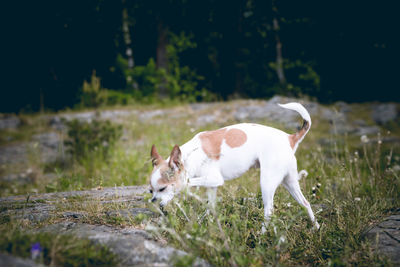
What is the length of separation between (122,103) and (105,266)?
42.4 ft

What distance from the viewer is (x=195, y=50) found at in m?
17.7

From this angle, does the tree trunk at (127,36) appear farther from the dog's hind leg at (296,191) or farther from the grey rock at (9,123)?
the dog's hind leg at (296,191)

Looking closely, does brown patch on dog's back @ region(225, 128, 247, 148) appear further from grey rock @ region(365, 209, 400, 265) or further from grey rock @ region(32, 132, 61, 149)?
grey rock @ region(32, 132, 61, 149)

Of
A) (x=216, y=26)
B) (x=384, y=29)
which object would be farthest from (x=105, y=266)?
(x=384, y=29)

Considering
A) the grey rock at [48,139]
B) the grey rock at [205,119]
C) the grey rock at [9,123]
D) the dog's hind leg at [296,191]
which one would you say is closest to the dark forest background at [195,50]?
the grey rock at [9,123]

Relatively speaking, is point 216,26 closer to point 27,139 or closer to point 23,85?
point 23,85

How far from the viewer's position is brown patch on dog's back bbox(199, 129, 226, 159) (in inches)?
108

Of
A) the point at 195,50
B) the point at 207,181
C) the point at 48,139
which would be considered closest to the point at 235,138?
the point at 207,181

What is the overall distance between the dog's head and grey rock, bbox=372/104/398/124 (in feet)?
29.1

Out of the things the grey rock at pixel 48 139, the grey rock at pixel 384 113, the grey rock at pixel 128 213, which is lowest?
the grey rock at pixel 48 139

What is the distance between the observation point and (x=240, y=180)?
4.46 meters

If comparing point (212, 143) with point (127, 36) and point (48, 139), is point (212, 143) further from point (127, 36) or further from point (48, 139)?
point (127, 36)

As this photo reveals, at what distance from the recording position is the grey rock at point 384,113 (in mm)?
9422

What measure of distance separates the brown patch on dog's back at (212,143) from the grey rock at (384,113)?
8.49 m
